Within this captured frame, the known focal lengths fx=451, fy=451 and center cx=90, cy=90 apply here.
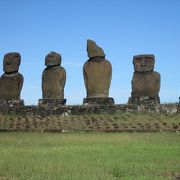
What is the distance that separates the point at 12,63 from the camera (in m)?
29.9

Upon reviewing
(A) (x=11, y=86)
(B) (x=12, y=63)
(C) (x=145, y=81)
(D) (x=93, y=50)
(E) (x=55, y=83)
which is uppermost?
(D) (x=93, y=50)

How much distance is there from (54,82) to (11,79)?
10.3ft

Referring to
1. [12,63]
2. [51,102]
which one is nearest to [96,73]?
[51,102]

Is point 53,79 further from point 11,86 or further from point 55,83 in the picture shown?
point 11,86

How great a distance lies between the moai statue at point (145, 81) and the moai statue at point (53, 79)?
4.51 m

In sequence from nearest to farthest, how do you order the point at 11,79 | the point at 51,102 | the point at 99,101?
the point at 99,101, the point at 51,102, the point at 11,79

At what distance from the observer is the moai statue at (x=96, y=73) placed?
27.7 metres

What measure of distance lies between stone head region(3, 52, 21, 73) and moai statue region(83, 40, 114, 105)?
4.81 m

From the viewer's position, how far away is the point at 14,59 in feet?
98.2

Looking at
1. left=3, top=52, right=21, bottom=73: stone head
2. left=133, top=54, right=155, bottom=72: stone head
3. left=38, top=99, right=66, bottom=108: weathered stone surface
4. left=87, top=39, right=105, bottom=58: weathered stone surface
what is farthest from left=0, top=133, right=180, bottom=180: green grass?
left=3, top=52, right=21, bottom=73: stone head

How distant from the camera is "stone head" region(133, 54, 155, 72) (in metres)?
27.6

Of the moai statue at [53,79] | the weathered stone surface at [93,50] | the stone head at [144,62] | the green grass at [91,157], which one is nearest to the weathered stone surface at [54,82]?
the moai statue at [53,79]

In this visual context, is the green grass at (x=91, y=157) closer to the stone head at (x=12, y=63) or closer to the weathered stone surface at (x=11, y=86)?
the weathered stone surface at (x=11, y=86)

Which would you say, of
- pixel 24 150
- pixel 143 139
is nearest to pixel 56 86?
pixel 143 139
